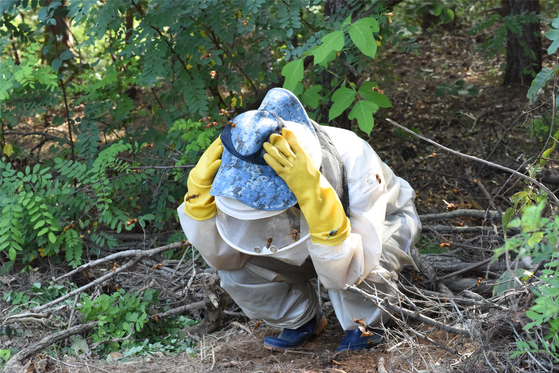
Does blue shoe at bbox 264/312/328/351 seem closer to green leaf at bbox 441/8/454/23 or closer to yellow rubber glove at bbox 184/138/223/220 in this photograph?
yellow rubber glove at bbox 184/138/223/220

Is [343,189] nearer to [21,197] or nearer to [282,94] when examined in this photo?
[282,94]

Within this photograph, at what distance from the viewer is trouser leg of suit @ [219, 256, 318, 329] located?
7.73 feet

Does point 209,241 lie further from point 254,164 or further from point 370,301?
point 370,301

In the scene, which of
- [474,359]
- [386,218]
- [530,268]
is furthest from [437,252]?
[474,359]

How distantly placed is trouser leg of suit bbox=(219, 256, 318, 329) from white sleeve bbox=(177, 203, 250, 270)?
12 cm

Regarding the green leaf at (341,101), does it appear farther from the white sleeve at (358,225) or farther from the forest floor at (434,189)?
the forest floor at (434,189)

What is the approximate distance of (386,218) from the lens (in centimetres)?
242

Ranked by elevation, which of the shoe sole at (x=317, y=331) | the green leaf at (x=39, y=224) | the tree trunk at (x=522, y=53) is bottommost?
the tree trunk at (x=522, y=53)

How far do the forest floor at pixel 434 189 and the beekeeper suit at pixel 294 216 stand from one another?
195 mm

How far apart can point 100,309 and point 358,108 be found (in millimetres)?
1738

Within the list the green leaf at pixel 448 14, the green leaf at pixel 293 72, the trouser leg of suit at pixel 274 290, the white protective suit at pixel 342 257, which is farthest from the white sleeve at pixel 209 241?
the green leaf at pixel 448 14

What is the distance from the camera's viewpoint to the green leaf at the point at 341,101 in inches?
111

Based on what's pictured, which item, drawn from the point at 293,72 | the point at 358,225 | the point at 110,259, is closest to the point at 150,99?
the point at 110,259

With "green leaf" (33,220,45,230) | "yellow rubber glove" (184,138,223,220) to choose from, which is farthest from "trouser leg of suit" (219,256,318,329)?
"green leaf" (33,220,45,230)
